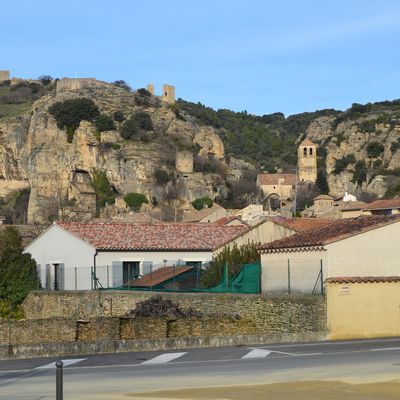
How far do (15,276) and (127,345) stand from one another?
26.2 m

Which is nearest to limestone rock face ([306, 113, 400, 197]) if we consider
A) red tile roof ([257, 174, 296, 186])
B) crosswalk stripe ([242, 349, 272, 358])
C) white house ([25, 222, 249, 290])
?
red tile roof ([257, 174, 296, 186])

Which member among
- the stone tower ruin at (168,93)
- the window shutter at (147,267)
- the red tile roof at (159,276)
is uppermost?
the stone tower ruin at (168,93)

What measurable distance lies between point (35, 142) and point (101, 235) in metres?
109

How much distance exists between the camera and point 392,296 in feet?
106

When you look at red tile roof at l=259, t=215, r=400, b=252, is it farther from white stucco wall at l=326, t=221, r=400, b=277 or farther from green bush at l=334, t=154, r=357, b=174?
green bush at l=334, t=154, r=357, b=174

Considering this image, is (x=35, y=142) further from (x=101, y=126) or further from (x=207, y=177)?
(x=207, y=177)

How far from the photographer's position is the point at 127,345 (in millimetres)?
27078

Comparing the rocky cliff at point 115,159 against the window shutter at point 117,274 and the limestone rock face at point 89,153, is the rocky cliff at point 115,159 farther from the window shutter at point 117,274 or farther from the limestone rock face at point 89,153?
the window shutter at point 117,274

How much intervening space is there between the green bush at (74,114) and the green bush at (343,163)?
181 ft

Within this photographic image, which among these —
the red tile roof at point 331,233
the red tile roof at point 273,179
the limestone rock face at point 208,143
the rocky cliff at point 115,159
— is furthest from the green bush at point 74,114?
the red tile roof at point 331,233

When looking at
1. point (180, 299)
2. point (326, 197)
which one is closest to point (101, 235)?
point (180, 299)

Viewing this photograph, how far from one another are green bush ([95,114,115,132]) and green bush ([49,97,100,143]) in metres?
1.68

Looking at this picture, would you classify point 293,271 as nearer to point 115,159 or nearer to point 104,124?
point 115,159

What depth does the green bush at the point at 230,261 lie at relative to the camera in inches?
1668
